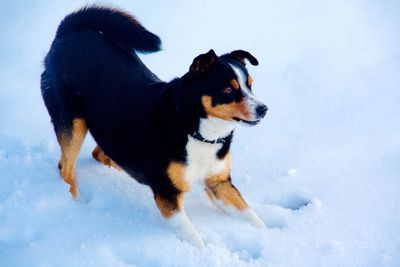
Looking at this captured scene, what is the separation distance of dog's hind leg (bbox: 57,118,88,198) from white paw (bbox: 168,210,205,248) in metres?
0.93

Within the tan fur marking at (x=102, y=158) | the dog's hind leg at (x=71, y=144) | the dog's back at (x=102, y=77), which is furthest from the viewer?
the tan fur marking at (x=102, y=158)

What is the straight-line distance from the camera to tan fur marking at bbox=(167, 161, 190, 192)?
3.09m

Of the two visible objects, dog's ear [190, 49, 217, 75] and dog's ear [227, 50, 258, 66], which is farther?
dog's ear [227, 50, 258, 66]

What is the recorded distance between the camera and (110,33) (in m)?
3.84

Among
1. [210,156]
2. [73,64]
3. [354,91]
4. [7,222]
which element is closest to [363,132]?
[354,91]

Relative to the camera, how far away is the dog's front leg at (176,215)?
122 inches

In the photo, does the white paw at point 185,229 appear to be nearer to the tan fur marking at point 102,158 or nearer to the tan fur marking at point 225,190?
the tan fur marking at point 225,190

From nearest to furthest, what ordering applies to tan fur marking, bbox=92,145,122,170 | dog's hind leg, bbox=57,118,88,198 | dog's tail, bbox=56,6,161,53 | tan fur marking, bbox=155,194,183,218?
1. tan fur marking, bbox=155,194,183,218
2. dog's hind leg, bbox=57,118,88,198
3. dog's tail, bbox=56,6,161,53
4. tan fur marking, bbox=92,145,122,170

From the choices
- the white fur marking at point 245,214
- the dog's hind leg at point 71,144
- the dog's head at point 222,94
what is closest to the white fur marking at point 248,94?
the dog's head at point 222,94

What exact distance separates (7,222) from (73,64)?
4.10 ft

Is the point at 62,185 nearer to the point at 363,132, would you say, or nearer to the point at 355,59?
the point at 363,132

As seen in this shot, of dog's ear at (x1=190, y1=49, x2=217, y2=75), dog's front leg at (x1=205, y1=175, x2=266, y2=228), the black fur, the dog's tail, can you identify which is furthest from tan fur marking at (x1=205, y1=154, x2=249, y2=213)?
the dog's tail

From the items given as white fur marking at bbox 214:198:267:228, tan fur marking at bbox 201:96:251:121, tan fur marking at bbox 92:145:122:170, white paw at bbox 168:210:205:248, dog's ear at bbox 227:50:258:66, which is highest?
dog's ear at bbox 227:50:258:66

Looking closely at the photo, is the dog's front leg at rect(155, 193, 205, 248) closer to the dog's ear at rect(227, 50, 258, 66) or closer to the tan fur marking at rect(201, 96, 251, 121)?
the tan fur marking at rect(201, 96, 251, 121)
